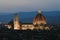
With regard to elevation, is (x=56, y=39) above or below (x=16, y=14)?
below

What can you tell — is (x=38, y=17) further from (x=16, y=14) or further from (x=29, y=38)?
(x=29, y=38)

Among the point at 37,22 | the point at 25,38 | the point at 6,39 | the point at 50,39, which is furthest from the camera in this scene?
the point at 37,22

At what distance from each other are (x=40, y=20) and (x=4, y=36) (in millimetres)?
63630

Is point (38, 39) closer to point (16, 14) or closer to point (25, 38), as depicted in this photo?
point (25, 38)

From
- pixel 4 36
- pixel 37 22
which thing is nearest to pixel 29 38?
pixel 4 36

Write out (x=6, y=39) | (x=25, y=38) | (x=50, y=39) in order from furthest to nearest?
(x=25, y=38) < (x=50, y=39) < (x=6, y=39)

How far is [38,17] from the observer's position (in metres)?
101

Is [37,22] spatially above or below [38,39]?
above

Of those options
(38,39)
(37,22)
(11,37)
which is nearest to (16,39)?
(11,37)

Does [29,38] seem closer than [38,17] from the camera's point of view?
Yes

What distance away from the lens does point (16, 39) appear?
3378 centimetres

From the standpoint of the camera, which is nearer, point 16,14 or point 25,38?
point 25,38

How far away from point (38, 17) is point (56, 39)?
61.7m

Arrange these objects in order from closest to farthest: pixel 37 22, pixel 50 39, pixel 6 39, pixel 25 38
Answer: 1. pixel 6 39
2. pixel 50 39
3. pixel 25 38
4. pixel 37 22
